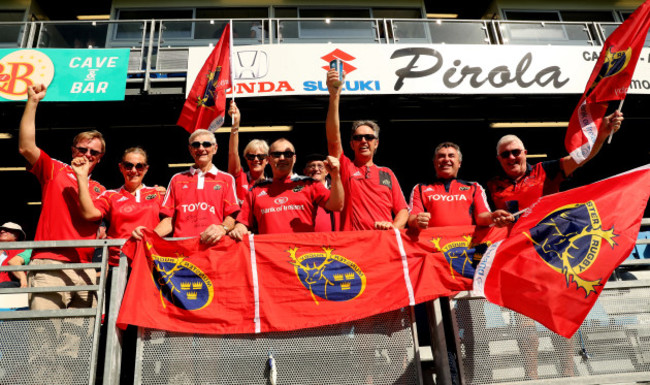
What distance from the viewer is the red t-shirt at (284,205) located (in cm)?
352

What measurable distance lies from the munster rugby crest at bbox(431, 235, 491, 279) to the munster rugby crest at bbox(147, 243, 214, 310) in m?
1.87

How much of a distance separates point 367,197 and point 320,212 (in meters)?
0.48

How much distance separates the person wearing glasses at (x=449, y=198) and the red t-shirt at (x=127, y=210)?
245 centimetres

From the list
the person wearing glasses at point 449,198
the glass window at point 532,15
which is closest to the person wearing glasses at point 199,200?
the person wearing glasses at point 449,198

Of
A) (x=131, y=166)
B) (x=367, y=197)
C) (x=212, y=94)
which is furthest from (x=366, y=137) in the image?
(x=212, y=94)

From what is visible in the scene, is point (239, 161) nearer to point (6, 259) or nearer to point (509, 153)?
point (509, 153)

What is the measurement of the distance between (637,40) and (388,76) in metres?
4.02

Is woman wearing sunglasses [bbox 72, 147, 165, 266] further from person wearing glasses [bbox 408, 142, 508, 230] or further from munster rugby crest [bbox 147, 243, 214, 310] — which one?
person wearing glasses [bbox 408, 142, 508, 230]

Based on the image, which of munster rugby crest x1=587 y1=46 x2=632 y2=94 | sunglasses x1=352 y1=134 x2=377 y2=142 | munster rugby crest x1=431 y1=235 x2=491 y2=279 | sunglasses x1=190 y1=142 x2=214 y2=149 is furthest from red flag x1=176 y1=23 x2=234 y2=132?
munster rugby crest x1=587 y1=46 x2=632 y2=94

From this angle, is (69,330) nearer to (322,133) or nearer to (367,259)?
(367,259)

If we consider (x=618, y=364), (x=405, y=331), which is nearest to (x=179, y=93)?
(x=405, y=331)

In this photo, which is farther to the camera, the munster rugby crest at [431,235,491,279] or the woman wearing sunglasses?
the woman wearing sunglasses

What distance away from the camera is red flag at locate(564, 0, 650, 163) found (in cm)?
405

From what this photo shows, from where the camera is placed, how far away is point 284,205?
11.7 feet
